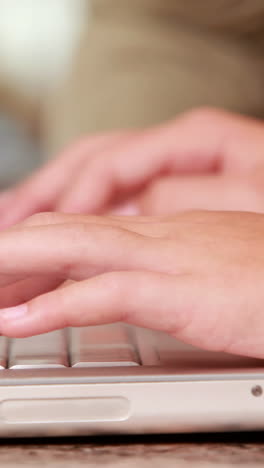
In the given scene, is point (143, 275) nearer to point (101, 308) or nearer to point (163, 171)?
point (101, 308)

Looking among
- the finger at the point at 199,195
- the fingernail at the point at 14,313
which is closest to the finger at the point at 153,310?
the fingernail at the point at 14,313

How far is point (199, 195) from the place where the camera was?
0.59 m

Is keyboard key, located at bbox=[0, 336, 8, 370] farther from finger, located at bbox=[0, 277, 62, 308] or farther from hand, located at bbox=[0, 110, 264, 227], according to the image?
hand, located at bbox=[0, 110, 264, 227]

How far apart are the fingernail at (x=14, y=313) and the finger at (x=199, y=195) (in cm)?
28

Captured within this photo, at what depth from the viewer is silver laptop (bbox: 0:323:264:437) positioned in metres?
0.28

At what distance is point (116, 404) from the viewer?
0.28 meters

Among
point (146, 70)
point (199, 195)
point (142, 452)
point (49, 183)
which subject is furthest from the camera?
point (146, 70)

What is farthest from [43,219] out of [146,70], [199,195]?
[146,70]

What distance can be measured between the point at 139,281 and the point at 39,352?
0.07m

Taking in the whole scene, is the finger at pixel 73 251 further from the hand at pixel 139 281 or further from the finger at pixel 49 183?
the finger at pixel 49 183

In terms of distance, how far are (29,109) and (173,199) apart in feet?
3.46

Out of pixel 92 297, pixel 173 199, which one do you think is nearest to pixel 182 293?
pixel 92 297

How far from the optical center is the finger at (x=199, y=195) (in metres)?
0.54

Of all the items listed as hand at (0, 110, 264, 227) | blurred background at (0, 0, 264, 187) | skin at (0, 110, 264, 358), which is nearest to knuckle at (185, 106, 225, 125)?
hand at (0, 110, 264, 227)
